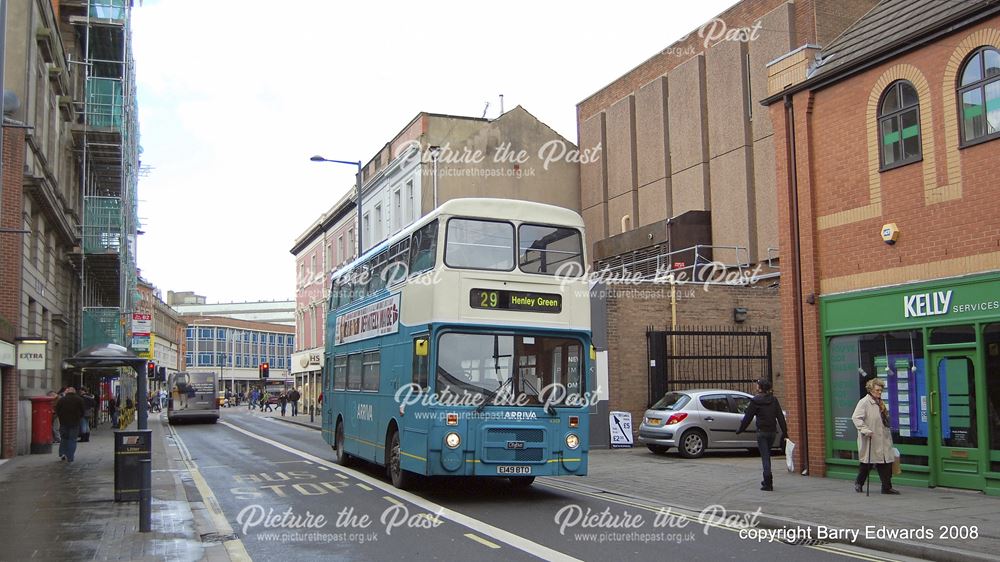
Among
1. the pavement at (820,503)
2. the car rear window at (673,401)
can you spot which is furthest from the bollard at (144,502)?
the car rear window at (673,401)

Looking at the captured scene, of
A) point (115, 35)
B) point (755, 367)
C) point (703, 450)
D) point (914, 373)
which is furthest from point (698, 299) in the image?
point (115, 35)

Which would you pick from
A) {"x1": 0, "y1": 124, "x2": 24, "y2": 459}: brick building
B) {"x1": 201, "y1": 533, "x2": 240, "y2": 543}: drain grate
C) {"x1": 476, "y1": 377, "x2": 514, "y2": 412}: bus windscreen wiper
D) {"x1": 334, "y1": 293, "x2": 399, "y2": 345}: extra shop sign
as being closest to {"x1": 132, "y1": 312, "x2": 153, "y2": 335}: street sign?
{"x1": 0, "y1": 124, "x2": 24, "y2": 459}: brick building

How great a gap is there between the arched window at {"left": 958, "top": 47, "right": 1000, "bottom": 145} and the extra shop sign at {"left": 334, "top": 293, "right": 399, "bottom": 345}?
9.07 m

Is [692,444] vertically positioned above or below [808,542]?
above

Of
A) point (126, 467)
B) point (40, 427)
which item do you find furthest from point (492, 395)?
point (40, 427)

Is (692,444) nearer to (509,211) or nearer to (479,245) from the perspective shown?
(509,211)

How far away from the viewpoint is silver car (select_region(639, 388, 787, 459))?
63.6 ft

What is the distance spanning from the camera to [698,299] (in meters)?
24.0

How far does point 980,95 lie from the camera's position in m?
12.5

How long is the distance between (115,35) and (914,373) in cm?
3013

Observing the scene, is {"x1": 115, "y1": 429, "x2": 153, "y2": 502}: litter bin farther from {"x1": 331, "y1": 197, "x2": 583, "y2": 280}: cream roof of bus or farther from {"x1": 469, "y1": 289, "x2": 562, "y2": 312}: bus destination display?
{"x1": 331, "y1": 197, "x2": 583, "y2": 280}: cream roof of bus

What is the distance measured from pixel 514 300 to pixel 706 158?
22444 mm

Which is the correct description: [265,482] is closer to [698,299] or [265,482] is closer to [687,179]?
[698,299]

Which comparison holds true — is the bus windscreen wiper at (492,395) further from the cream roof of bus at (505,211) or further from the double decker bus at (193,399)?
the double decker bus at (193,399)
